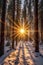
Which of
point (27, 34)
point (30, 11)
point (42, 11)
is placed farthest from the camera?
point (27, 34)

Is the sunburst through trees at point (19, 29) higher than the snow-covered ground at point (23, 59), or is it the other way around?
the sunburst through trees at point (19, 29)

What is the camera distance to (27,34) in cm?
4994

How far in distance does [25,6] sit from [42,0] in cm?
1267

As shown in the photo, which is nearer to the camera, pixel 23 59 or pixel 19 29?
pixel 23 59

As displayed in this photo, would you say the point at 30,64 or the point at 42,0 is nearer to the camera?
the point at 30,64

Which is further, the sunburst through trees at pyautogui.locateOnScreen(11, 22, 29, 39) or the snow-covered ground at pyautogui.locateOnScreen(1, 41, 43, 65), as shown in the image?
the sunburst through trees at pyautogui.locateOnScreen(11, 22, 29, 39)

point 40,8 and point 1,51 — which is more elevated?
point 40,8

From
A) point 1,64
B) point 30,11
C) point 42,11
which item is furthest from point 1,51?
point 30,11

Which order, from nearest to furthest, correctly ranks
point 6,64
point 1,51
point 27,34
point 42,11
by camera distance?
1. point 6,64
2. point 1,51
3. point 42,11
4. point 27,34

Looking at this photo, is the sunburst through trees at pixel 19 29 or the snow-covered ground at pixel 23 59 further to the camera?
the sunburst through trees at pixel 19 29

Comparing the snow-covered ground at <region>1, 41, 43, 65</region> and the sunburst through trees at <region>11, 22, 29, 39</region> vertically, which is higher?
the sunburst through trees at <region>11, 22, 29, 39</region>

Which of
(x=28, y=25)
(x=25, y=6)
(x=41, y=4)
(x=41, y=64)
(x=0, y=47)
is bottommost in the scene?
(x=41, y=64)

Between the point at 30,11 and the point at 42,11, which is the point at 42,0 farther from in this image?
the point at 30,11

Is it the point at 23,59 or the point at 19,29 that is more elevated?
the point at 19,29
